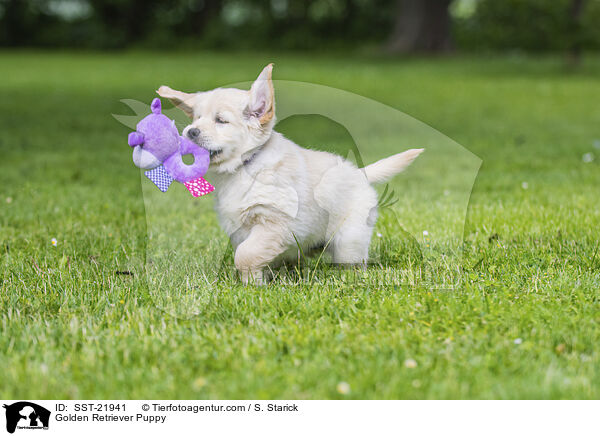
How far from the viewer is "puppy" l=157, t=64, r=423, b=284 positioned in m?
2.86

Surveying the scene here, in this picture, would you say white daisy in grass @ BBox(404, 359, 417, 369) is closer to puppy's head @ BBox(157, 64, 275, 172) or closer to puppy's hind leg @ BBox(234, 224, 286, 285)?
puppy's hind leg @ BBox(234, 224, 286, 285)

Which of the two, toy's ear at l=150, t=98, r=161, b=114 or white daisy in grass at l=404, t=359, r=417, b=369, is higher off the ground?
toy's ear at l=150, t=98, r=161, b=114

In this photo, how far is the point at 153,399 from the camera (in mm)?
2205

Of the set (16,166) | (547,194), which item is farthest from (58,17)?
(547,194)

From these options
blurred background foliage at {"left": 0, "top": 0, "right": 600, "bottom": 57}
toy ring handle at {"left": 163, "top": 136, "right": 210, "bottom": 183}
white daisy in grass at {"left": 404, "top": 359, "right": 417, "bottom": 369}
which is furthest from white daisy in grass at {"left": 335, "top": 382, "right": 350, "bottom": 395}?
blurred background foliage at {"left": 0, "top": 0, "right": 600, "bottom": 57}

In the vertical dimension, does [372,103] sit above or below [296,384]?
above

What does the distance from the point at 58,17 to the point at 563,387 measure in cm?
3060

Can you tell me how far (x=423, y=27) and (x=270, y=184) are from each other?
67.5ft

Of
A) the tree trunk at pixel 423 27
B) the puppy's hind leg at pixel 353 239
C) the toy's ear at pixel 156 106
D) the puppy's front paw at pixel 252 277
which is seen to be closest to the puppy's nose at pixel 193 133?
the toy's ear at pixel 156 106

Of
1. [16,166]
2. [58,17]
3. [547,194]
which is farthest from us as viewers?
[58,17]

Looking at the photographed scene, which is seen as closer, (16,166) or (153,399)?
(153,399)

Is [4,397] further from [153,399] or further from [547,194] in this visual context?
[547,194]
